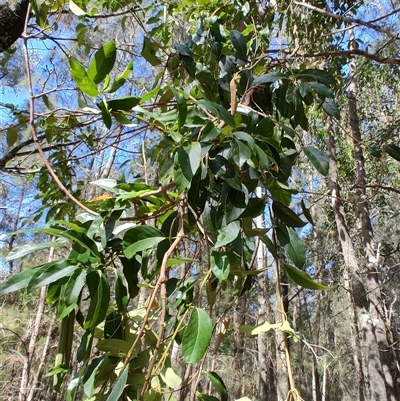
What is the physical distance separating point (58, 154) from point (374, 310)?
3.30m

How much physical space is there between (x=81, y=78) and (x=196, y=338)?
403 millimetres

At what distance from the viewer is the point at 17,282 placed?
47cm

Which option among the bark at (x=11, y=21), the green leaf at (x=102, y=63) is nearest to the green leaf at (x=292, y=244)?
the green leaf at (x=102, y=63)

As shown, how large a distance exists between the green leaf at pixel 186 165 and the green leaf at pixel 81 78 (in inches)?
7.4

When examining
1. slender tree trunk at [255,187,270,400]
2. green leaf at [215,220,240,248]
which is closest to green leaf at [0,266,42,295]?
green leaf at [215,220,240,248]

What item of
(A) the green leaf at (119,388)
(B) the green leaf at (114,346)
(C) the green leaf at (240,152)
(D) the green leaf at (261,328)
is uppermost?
(C) the green leaf at (240,152)

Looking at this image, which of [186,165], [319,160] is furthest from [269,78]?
[186,165]

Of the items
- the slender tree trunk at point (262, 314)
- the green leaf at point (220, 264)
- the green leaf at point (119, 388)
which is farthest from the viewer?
the slender tree trunk at point (262, 314)

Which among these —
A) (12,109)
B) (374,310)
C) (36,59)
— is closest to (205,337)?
(12,109)

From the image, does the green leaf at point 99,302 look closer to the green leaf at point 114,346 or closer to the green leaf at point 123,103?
the green leaf at point 114,346

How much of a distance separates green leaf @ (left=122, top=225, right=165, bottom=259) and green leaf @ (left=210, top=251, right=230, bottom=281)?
81 mm

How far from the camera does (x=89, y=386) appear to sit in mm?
504

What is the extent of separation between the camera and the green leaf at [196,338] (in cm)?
43

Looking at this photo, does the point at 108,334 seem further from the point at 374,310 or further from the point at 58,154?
the point at 374,310
